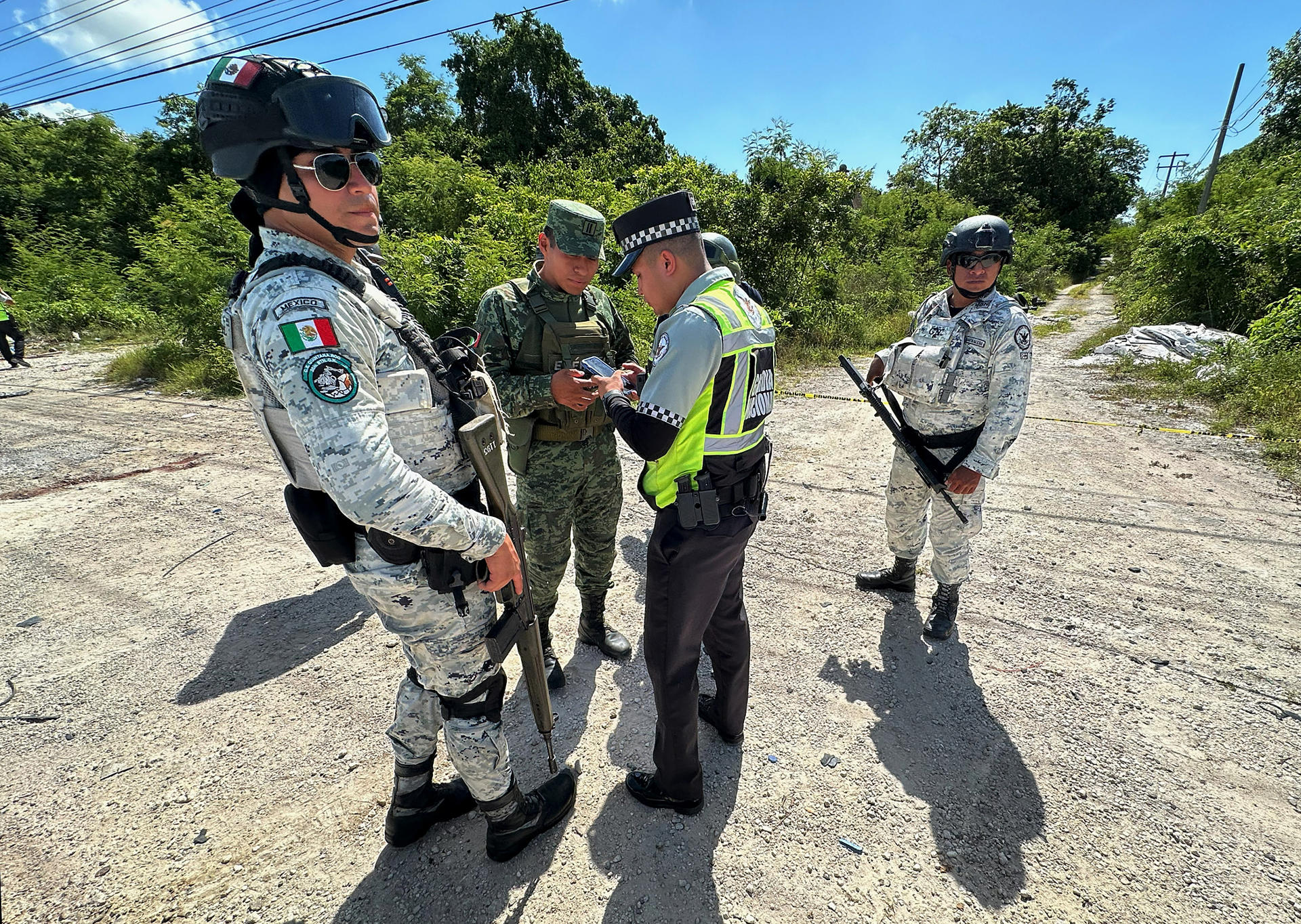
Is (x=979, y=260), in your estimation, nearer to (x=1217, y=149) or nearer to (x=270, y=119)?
(x=270, y=119)

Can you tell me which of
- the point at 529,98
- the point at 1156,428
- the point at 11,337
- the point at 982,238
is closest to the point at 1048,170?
the point at 529,98

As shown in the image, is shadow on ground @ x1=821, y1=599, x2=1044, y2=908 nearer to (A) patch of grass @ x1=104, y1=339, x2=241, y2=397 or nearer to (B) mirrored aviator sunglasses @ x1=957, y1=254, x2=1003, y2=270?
(B) mirrored aviator sunglasses @ x1=957, y1=254, x2=1003, y2=270

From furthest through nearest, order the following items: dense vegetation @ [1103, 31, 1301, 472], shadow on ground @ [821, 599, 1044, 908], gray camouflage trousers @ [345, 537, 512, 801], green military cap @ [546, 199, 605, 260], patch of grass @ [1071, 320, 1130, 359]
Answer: patch of grass @ [1071, 320, 1130, 359] < dense vegetation @ [1103, 31, 1301, 472] < green military cap @ [546, 199, 605, 260] < shadow on ground @ [821, 599, 1044, 908] < gray camouflage trousers @ [345, 537, 512, 801]

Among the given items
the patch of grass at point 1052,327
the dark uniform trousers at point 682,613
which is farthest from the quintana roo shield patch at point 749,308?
the patch of grass at point 1052,327

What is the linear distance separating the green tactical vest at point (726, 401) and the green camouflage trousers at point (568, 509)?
0.77 meters

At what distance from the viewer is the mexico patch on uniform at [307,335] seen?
113cm

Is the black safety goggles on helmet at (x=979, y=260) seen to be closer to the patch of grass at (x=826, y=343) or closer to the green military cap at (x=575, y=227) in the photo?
the green military cap at (x=575, y=227)

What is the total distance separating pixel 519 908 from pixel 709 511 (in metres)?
1.36

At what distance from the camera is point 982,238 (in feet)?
8.56

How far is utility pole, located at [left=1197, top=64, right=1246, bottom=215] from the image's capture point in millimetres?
16205

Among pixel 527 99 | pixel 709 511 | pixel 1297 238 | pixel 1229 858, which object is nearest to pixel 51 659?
pixel 709 511

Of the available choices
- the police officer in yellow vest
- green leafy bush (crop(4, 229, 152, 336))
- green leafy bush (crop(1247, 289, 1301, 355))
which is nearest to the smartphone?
the police officer in yellow vest

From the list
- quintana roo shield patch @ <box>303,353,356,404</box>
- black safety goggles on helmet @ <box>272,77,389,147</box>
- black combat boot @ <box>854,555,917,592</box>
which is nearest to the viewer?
quintana roo shield patch @ <box>303,353,356,404</box>

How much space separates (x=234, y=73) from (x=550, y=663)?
2.32 m
